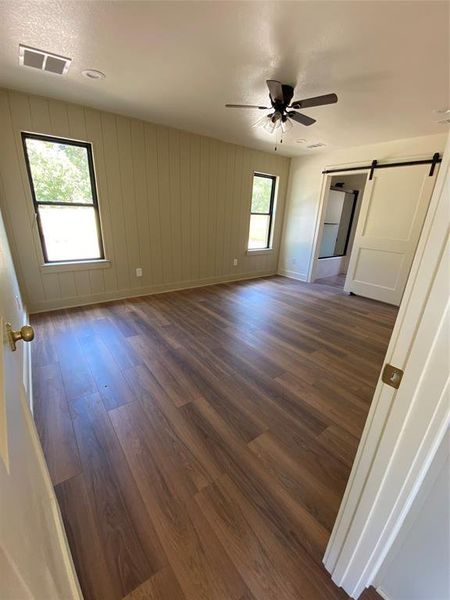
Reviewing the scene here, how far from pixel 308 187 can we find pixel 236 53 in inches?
139

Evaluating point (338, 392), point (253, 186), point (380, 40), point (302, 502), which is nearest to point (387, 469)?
point (302, 502)

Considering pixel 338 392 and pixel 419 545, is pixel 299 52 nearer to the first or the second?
pixel 338 392

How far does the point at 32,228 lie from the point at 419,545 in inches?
160

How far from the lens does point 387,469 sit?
0.75 m

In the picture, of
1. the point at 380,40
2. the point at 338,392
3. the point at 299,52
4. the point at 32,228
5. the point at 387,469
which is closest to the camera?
the point at 387,469

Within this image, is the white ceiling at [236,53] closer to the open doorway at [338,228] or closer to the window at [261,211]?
the window at [261,211]

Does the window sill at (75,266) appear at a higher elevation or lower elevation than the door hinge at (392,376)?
lower

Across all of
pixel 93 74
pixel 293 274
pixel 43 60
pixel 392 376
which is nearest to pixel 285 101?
pixel 93 74

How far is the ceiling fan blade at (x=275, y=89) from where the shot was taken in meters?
2.13

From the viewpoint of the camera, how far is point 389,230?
13.7 ft

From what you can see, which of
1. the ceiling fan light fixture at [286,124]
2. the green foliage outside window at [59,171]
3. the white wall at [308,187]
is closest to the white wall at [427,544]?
the ceiling fan light fixture at [286,124]

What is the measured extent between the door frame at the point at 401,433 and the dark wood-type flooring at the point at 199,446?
265 millimetres

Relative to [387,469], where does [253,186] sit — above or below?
above

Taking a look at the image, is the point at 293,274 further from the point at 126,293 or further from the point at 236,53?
the point at 236,53
